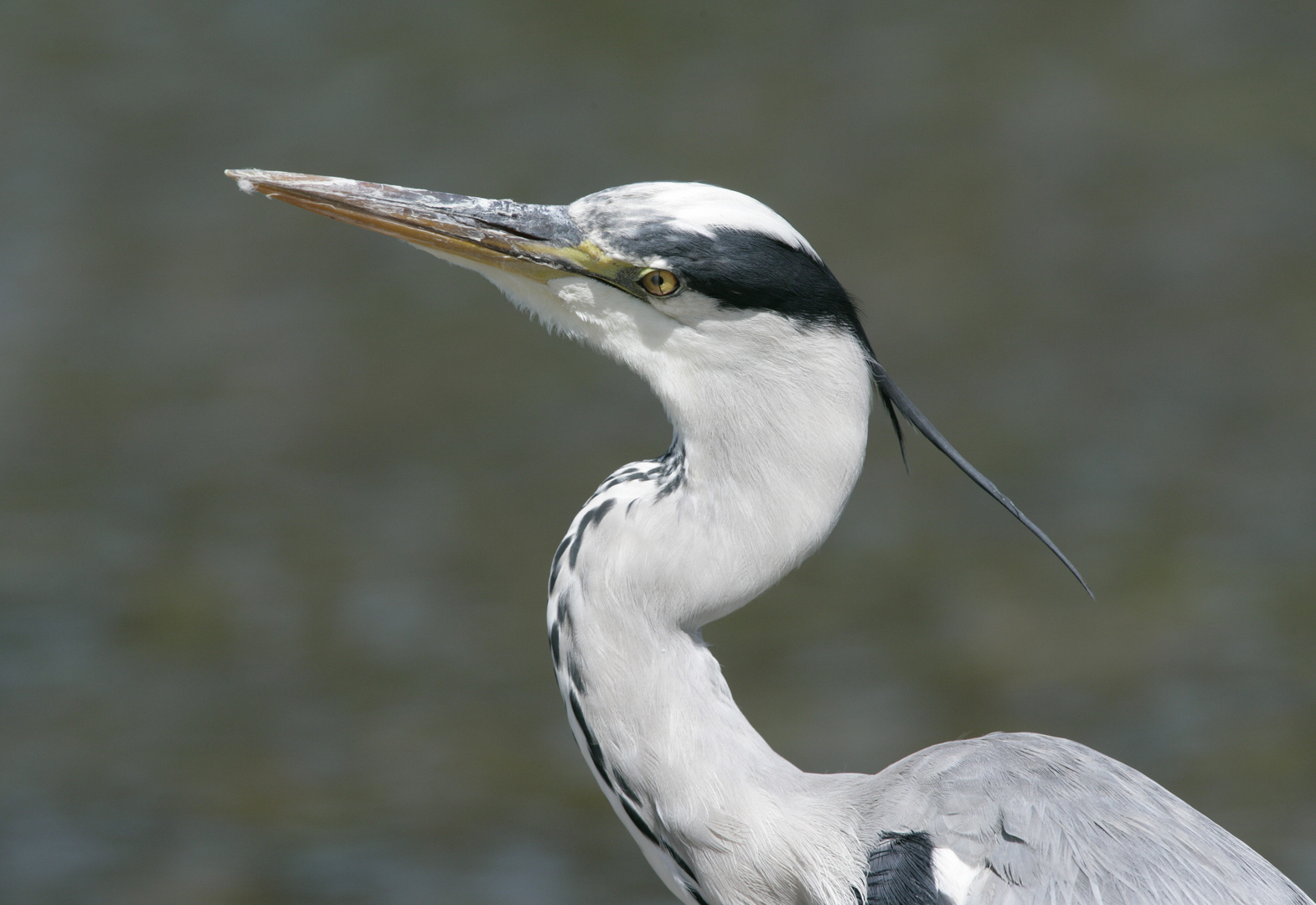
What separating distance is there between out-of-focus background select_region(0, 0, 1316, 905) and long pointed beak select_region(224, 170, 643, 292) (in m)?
3.15

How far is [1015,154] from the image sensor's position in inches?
326

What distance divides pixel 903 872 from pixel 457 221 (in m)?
1.19

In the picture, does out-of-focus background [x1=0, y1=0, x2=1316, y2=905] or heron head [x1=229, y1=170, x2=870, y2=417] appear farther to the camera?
out-of-focus background [x1=0, y1=0, x2=1316, y2=905]

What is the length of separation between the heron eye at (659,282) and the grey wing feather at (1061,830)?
0.82 m

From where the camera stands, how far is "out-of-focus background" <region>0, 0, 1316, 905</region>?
5.22m

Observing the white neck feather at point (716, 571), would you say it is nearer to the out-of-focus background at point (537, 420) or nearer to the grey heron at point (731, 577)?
the grey heron at point (731, 577)

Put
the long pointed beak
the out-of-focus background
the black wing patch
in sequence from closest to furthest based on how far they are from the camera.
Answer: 1. the black wing patch
2. the long pointed beak
3. the out-of-focus background

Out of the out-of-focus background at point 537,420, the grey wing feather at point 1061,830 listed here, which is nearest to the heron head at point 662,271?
the grey wing feather at point 1061,830

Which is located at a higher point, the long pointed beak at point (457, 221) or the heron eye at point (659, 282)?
the long pointed beak at point (457, 221)

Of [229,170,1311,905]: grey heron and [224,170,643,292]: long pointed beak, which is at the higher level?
[224,170,643,292]: long pointed beak

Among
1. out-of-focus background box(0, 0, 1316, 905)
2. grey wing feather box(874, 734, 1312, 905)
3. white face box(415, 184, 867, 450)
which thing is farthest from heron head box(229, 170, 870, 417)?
out-of-focus background box(0, 0, 1316, 905)

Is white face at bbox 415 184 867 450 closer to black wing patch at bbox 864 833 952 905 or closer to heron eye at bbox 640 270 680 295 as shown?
heron eye at bbox 640 270 680 295

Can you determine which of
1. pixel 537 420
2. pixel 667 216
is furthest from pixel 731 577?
pixel 537 420

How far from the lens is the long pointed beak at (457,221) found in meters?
2.17
